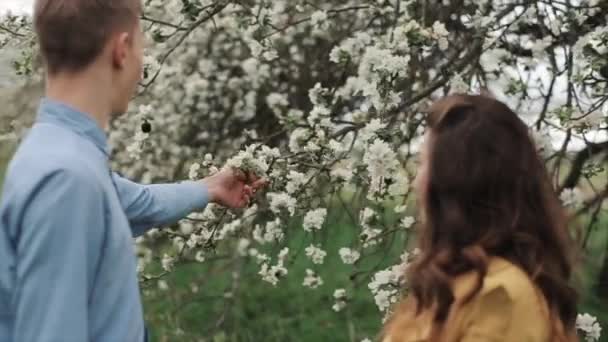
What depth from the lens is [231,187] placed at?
2959mm

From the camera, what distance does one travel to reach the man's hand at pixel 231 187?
2867mm

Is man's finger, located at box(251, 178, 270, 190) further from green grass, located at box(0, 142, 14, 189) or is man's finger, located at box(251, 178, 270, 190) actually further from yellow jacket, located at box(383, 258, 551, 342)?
green grass, located at box(0, 142, 14, 189)

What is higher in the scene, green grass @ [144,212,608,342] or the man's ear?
the man's ear

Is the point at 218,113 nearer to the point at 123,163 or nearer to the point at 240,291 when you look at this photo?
the point at 123,163

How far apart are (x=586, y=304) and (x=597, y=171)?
2445 mm

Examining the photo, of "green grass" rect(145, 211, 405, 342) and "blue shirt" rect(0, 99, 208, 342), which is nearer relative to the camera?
"blue shirt" rect(0, 99, 208, 342)

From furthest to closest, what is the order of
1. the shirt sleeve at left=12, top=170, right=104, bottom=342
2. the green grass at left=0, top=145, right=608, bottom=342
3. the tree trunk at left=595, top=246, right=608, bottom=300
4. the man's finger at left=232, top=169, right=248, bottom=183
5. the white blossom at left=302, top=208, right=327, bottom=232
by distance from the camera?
1. the tree trunk at left=595, top=246, right=608, bottom=300
2. the green grass at left=0, top=145, right=608, bottom=342
3. the white blossom at left=302, top=208, right=327, bottom=232
4. the man's finger at left=232, top=169, right=248, bottom=183
5. the shirt sleeve at left=12, top=170, right=104, bottom=342

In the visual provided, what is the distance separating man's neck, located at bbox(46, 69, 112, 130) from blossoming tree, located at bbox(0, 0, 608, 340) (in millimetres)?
1021

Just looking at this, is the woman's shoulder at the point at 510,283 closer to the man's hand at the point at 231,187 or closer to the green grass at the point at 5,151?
the man's hand at the point at 231,187

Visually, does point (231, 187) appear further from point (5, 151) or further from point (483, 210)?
point (5, 151)

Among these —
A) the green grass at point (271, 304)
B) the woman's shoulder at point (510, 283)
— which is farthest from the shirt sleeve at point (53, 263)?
the green grass at point (271, 304)

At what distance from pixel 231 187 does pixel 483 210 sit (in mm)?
914

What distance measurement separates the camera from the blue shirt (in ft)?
6.59

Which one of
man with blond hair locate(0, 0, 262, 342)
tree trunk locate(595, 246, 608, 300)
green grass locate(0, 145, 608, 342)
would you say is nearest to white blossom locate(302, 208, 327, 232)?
green grass locate(0, 145, 608, 342)
